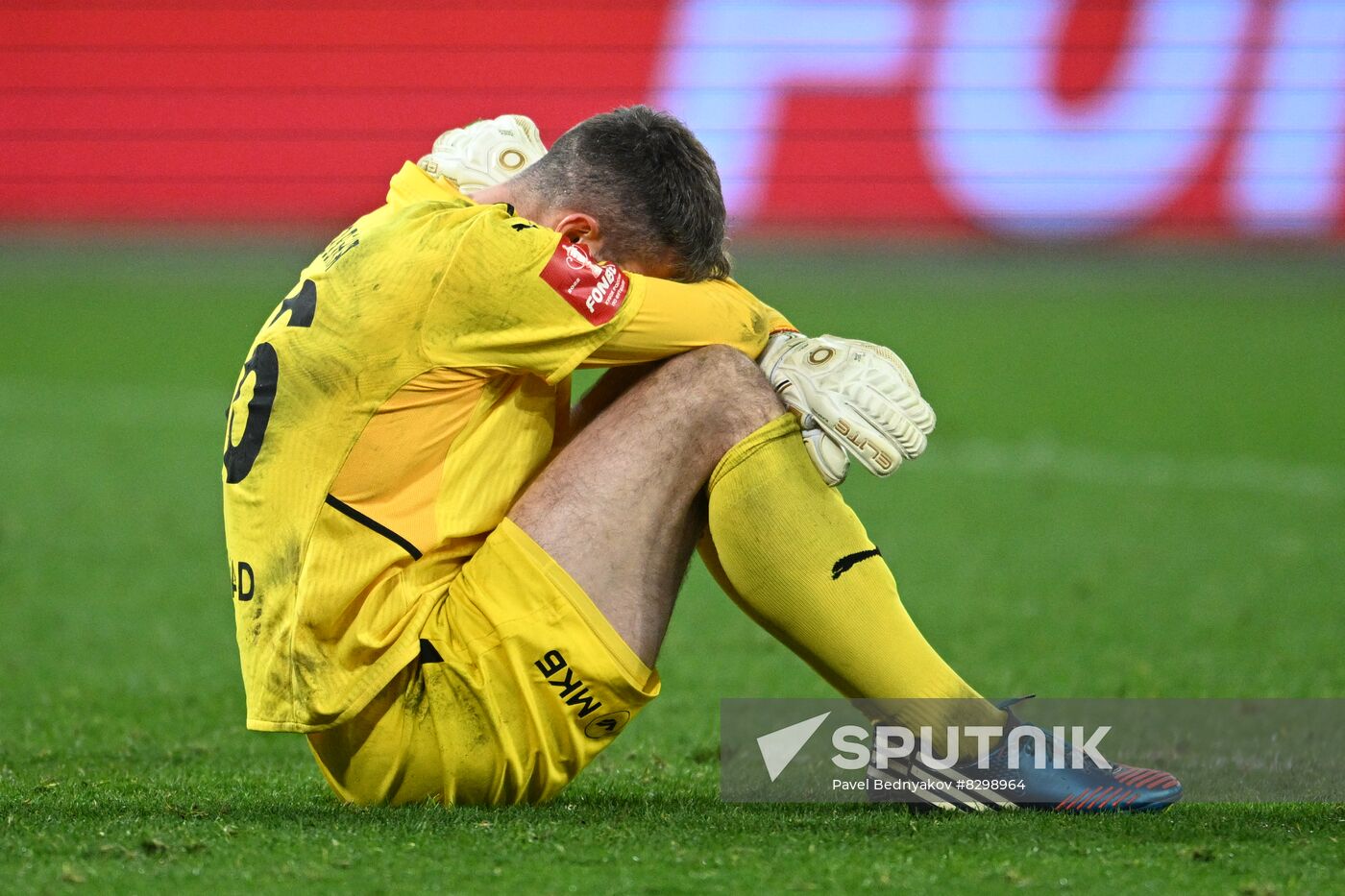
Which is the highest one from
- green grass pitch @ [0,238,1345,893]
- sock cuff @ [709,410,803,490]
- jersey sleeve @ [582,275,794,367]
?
jersey sleeve @ [582,275,794,367]

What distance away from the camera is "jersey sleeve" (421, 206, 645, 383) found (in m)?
2.48

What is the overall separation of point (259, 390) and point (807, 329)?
6.15 m

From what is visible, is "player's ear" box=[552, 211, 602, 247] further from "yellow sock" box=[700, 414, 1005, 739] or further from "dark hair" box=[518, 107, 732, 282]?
"yellow sock" box=[700, 414, 1005, 739]

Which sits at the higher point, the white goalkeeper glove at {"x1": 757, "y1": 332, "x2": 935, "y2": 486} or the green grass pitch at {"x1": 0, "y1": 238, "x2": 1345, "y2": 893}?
the white goalkeeper glove at {"x1": 757, "y1": 332, "x2": 935, "y2": 486}

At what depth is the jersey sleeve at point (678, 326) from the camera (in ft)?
8.30

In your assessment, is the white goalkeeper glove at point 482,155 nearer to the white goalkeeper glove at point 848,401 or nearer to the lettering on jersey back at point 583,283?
the lettering on jersey back at point 583,283

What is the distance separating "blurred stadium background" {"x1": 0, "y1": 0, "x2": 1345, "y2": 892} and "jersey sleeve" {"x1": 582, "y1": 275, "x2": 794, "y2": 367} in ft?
→ 2.20

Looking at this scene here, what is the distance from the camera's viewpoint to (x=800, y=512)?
2502 mm

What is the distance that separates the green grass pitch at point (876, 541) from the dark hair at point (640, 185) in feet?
2.79

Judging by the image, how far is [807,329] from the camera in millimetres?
8562

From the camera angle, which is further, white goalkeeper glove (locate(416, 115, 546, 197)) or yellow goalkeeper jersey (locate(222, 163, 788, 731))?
white goalkeeper glove (locate(416, 115, 546, 197))

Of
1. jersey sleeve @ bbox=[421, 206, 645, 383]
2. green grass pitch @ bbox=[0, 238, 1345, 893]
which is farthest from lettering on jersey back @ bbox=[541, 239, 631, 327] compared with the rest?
green grass pitch @ bbox=[0, 238, 1345, 893]

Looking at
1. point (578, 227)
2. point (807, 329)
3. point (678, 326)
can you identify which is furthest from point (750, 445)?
point (807, 329)

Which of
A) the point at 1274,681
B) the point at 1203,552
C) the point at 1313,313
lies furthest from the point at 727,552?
the point at 1313,313
